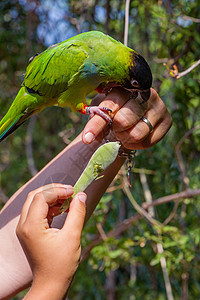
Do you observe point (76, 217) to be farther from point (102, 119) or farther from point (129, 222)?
point (129, 222)

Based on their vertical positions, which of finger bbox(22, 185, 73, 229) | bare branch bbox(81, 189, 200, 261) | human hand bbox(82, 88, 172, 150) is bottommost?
bare branch bbox(81, 189, 200, 261)

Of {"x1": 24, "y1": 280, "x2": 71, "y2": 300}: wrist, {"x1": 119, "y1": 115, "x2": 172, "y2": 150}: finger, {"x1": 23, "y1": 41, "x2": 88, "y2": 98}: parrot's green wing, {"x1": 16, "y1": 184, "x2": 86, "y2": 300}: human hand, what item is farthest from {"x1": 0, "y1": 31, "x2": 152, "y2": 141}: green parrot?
{"x1": 24, "y1": 280, "x2": 71, "y2": 300}: wrist

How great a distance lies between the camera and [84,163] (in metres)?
1.16

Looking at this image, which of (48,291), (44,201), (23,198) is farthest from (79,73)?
(48,291)

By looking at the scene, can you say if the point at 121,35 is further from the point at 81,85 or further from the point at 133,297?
the point at 133,297

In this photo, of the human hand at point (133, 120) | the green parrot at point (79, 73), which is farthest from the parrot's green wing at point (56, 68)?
the human hand at point (133, 120)

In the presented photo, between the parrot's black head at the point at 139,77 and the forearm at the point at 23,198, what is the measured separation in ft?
0.71

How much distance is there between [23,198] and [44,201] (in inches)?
16.2

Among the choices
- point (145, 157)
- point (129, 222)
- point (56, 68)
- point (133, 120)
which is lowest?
point (129, 222)

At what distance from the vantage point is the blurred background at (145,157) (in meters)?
1.59

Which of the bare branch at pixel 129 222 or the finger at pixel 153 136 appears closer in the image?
the finger at pixel 153 136

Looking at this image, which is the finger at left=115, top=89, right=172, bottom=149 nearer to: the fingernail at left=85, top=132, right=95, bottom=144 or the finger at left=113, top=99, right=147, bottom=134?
the finger at left=113, top=99, right=147, bottom=134

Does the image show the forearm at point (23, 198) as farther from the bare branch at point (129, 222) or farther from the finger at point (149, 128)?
the bare branch at point (129, 222)

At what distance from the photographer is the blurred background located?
62.6 inches
